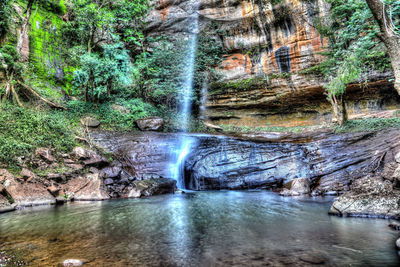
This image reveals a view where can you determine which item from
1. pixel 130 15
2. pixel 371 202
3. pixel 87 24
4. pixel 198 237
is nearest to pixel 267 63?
pixel 130 15

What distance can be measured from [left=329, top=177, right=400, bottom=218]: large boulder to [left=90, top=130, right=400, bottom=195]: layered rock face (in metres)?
3.30

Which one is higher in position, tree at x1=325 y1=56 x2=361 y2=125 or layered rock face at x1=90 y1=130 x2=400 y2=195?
tree at x1=325 y1=56 x2=361 y2=125

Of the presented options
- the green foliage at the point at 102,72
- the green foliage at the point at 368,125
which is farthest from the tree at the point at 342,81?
the green foliage at the point at 102,72

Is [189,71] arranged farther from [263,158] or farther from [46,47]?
[263,158]

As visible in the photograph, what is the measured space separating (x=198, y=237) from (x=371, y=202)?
3996mm

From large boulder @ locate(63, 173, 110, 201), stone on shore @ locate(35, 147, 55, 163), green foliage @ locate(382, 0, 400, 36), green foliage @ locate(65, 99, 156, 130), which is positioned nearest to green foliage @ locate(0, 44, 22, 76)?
green foliage @ locate(65, 99, 156, 130)

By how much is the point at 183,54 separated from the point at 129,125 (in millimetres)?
8200

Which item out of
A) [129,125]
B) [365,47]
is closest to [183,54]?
[129,125]

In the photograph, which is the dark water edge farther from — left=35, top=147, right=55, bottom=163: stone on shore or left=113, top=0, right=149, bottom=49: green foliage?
left=113, top=0, right=149, bottom=49: green foliage

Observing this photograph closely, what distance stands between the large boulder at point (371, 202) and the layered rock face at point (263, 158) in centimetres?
330

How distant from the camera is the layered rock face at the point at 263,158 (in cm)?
871

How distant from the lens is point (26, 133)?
8578 mm

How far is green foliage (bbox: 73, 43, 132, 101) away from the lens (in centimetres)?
1295

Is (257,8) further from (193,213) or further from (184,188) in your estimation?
(193,213)
